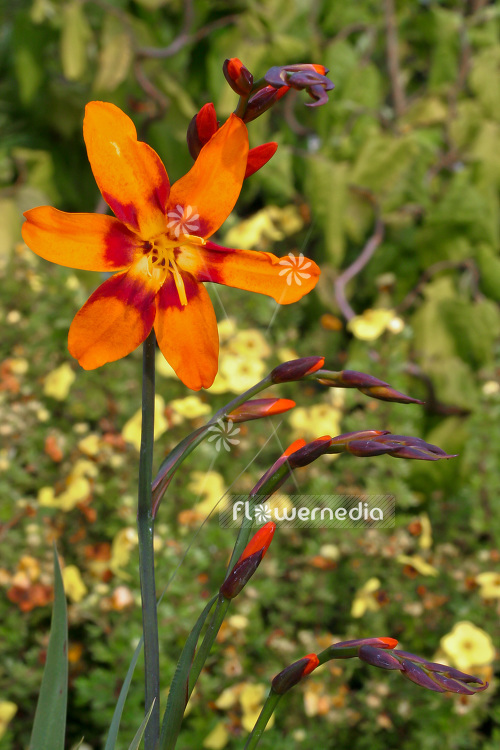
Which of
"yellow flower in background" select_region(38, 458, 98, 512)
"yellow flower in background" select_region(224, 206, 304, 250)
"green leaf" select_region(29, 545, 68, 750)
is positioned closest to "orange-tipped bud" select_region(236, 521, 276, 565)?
"green leaf" select_region(29, 545, 68, 750)

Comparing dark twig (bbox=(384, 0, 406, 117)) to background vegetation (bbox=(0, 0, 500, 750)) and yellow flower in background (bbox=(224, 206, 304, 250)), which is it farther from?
yellow flower in background (bbox=(224, 206, 304, 250))

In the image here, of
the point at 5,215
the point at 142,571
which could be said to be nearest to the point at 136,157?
the point at 142,571

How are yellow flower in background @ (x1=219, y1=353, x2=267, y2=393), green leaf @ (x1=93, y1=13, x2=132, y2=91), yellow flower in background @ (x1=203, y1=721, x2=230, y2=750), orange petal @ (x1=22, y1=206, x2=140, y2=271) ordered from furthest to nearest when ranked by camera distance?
1. green leaf @ (x1=93, y1=13, x2=132, y2=91)
2. yellow flower in background @ (x1=219, y1=353, x2=267, y2=393)
3. yellow flower in background @ (x1=203, y1=721, x2=230, y2=750)
4. orange petal @ (x1=22, y1=206, x2=140, y2=271)

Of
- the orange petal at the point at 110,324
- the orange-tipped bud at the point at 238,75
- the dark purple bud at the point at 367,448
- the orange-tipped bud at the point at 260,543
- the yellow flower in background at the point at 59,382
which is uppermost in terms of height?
the orange-tipped bud at the point at 238,75

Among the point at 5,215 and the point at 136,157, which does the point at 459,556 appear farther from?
the point at 5,215

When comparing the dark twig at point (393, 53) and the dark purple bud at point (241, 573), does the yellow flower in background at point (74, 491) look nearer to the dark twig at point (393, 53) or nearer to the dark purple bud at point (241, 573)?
the dark purple bud at point (241, 573)

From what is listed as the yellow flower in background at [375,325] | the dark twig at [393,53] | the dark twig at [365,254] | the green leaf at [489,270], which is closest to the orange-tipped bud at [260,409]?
the yellow flower in background at [375,325]
